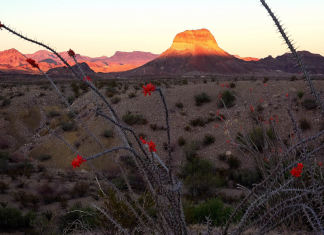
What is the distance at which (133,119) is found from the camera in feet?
66.3

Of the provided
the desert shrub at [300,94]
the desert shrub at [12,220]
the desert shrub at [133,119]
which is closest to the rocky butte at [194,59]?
the desert shrub at [133,119]

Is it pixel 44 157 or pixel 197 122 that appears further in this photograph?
pixel 197 122

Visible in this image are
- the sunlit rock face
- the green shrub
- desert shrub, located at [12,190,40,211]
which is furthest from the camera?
the sunlit rock face

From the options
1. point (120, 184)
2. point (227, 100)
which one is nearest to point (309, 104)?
point (227, 100)

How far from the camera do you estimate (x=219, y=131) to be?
61.2 ft

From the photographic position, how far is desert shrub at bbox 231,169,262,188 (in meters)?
12.3

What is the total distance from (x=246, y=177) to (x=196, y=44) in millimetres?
104464

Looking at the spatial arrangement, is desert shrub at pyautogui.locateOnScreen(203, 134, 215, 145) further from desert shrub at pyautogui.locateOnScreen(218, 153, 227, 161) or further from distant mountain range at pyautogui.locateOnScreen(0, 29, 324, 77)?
distant mountain range at pyautogui.locateOnScreen(0, 29, 324, 77)

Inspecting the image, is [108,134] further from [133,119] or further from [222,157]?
[222,157]

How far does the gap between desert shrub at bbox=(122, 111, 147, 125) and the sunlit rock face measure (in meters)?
89.2

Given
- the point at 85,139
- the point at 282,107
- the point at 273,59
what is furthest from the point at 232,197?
the point at 273,59

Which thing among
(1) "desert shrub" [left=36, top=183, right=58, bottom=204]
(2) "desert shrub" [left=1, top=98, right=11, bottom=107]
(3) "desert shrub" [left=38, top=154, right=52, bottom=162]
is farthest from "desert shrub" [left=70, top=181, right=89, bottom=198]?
(2) "desert shrub" [left=1, top=98, right=11, bottom=107]

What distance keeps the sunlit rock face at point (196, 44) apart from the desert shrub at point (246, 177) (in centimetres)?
9569

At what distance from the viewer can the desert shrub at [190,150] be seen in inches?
635
